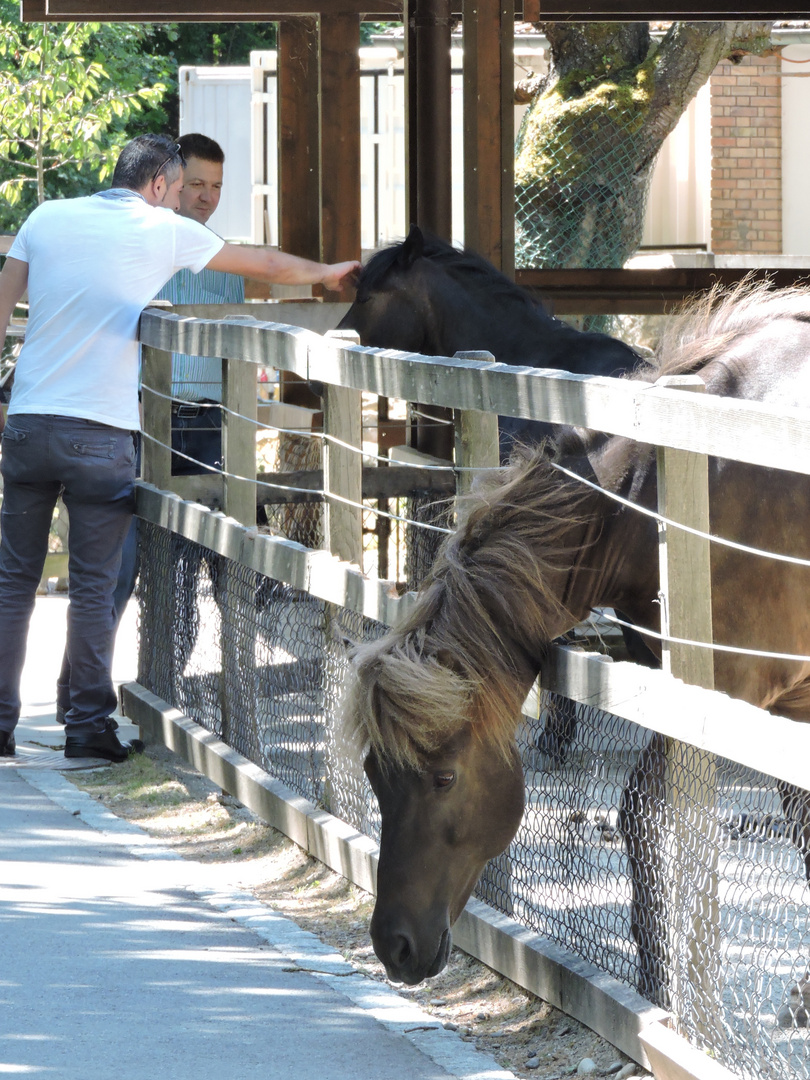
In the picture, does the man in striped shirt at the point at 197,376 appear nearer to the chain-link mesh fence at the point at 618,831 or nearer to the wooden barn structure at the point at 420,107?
the wooden barn structure at the point at 420,107

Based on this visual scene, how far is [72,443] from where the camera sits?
16.8 ft

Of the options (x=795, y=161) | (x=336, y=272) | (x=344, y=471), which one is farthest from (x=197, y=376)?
(x=795, y=161)

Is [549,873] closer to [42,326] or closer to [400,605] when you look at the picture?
[400,605]

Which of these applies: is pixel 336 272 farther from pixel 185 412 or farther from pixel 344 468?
pixel 344 468

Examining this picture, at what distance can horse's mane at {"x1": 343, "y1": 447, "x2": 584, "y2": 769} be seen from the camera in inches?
111

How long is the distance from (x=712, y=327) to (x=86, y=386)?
230 cm

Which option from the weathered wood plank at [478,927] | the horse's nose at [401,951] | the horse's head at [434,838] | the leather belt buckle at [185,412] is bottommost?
the weathered wood plank at [478,927]

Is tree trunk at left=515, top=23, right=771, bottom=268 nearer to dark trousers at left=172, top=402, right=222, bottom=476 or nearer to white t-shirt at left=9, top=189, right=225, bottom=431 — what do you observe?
dark trousers at left=172, top=402, right=222, bottom=476

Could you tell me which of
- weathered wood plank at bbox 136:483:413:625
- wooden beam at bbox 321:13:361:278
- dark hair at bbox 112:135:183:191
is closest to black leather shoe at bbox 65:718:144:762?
weathered wood plank at bbox 136:483:413:625

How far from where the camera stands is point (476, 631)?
9.61ft

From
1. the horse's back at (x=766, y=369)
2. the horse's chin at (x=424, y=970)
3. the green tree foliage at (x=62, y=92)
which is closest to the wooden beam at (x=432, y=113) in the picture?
the horse's back at (x=766, y=369)

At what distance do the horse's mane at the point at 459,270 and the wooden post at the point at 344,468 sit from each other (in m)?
1.92

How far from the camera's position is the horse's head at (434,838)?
2.80 metres

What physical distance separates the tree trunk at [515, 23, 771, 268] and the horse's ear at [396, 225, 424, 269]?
16.0ft
